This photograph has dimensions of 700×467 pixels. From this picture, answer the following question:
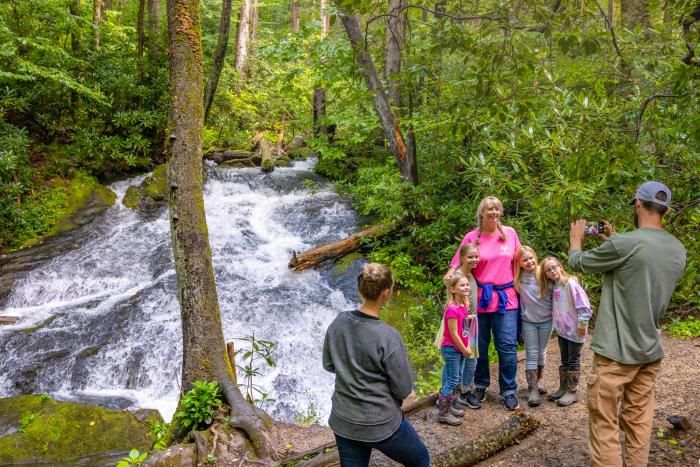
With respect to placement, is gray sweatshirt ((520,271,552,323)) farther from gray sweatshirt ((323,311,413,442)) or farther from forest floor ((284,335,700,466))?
gray sweatshirt ((323,311,413,442))

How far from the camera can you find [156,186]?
13.8 meters

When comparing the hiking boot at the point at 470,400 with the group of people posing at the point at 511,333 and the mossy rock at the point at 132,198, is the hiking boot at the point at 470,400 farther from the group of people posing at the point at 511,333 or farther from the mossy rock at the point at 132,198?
the mossy rock at the point at 132,198

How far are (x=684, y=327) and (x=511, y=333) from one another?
431 cm

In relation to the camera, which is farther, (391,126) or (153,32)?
(153,32)

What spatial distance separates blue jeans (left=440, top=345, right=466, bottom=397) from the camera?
4.58 m

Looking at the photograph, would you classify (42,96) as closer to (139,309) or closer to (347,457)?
(139,309)

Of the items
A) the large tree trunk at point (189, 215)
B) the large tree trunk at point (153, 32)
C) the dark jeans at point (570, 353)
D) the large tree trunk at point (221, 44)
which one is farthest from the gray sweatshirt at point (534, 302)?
the large tree trunk at point (153, 32)

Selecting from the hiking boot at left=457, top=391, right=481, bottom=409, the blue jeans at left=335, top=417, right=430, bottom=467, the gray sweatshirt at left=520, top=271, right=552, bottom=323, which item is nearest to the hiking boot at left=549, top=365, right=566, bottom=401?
the gray sweatshirt at left=520, top=271, right=552, bottom=323

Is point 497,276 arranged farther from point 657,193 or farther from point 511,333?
point 657,193

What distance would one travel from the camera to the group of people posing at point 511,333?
9.10ft

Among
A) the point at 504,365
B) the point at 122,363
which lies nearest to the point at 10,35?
the point at 122,363

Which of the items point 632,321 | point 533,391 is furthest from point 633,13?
point 632,321

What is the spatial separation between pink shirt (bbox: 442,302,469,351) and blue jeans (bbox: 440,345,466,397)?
0.25 feet

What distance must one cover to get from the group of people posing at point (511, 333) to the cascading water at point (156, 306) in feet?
12.6
